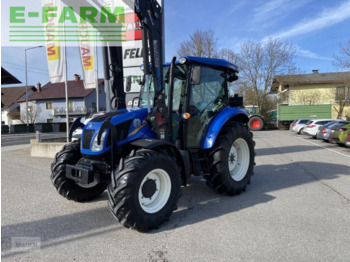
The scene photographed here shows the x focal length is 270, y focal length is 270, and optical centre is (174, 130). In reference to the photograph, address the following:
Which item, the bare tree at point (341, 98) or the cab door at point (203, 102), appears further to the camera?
the bare tree at point (341, 98)

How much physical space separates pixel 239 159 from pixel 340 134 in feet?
30.9

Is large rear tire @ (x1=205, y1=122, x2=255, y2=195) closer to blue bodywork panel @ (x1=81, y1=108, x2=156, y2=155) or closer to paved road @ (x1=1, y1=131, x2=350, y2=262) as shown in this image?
paved road @ (x1=1, y1=131, x2=350, y2=262)

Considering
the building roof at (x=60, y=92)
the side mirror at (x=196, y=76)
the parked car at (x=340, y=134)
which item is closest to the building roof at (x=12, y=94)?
the building roof at (x=60, y=92)

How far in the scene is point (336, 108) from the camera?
3016 cm

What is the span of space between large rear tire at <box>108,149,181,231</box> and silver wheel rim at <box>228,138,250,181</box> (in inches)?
74.7

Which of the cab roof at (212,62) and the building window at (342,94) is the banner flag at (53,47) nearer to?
the cab roof at (212,62)

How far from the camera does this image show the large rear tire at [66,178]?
4.23 metres

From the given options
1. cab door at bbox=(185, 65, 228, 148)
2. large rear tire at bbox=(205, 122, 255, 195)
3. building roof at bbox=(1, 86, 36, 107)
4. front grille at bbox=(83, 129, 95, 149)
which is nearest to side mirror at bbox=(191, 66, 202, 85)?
cab door at bbox=(185, 65, 228, 148)

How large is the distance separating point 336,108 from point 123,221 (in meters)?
32.9

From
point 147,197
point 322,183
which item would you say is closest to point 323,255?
point 147,197

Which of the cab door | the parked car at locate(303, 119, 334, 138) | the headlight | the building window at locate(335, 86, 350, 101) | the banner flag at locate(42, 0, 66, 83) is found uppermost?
the banner flag at locate(42, 0, 66, 83)

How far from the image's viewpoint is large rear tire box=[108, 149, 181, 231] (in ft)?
10.7

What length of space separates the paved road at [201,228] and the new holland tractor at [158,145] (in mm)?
306

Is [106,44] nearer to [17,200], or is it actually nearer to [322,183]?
[17,200]
